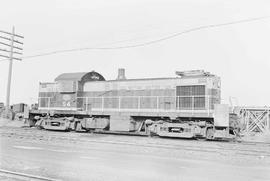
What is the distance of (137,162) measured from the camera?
7961 mm

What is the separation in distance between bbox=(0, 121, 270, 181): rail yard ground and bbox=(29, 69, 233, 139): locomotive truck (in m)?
3.10

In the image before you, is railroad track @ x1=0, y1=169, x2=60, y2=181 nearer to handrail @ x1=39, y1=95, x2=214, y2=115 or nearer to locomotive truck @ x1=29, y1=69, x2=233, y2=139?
locomotive truck @ x1=29, y1=69, x2=233, y2=139

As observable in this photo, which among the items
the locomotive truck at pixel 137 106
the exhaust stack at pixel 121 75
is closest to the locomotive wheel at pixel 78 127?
the locomotive truck at pixel 137 106

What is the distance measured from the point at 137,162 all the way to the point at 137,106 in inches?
324

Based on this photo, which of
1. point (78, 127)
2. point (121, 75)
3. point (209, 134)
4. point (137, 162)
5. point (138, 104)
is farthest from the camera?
point (121, 75)

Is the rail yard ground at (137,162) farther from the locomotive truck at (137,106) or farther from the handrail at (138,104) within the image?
the handrail at (138,104)

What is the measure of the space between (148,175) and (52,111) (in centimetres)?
1247

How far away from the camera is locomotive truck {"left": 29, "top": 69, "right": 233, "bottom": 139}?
46.4 feet

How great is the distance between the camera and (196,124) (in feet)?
45.9

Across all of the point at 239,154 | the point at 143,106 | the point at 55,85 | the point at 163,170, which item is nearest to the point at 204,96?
the point at 143,106

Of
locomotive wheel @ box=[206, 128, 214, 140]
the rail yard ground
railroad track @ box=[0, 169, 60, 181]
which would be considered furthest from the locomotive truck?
railroad track @ box=[0, 169, 60, 181]

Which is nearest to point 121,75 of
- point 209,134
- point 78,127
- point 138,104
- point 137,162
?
point 138,104

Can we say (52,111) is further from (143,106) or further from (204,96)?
(204,96)

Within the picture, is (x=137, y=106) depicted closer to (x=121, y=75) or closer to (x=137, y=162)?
(x=121, y=75)
